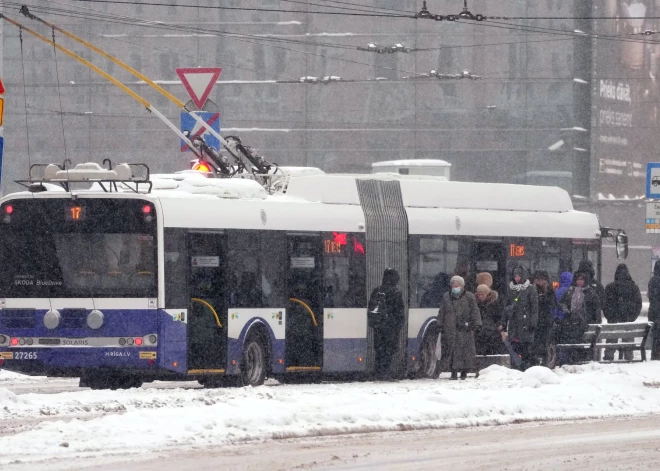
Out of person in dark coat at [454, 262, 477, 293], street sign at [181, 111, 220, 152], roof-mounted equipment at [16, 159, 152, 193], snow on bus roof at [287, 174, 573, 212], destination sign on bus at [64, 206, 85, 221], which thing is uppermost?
street sign at [181, 111, 220, 152]

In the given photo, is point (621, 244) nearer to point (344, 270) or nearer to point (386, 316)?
point (386, 316)

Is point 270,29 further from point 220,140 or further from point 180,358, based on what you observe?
point 180,358

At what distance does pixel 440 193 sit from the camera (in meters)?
24.0

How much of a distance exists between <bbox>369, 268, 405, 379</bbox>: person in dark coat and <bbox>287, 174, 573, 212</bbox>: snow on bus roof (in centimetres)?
124

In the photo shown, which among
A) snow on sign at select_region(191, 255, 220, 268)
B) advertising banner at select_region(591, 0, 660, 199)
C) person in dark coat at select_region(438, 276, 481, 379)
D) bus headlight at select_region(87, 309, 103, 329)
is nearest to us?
bus headlight at select_region(87, 309, 103, 329)

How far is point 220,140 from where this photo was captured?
77.4 ft

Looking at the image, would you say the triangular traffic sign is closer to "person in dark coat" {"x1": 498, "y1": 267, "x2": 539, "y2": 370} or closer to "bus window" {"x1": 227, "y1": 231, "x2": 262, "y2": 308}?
"bus window" {"x1": 227, "y1": 231, "x2": 262, "y2": 308}

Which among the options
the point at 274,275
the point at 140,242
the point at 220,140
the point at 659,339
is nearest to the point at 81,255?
the point at 140,242

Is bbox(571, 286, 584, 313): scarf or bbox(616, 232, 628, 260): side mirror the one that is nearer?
bbox(571, 286, 584, 313): scarf

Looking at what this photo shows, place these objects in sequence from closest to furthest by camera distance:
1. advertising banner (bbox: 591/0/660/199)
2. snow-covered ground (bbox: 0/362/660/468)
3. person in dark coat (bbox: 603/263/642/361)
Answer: snow-covered ground (bbox: 0/362/660/468) < person in dark coat (bbox: 603/263/642/361) < advertising banner (bbox: 591/0/660/199)

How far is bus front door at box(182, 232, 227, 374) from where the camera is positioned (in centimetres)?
1947

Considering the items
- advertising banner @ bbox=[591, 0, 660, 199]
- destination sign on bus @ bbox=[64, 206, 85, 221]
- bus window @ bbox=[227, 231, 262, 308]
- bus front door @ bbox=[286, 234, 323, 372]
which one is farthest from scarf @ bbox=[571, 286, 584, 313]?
advertising banner @ bbox=[591, 0, 660, 199]

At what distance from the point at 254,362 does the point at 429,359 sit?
3377 millimetres

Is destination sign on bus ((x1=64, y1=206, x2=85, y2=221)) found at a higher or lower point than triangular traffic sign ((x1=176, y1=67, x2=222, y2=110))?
lower
